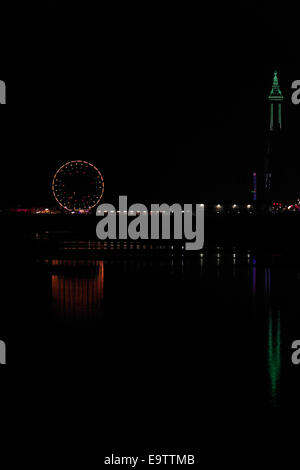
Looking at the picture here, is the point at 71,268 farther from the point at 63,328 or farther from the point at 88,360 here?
the point at 88,360

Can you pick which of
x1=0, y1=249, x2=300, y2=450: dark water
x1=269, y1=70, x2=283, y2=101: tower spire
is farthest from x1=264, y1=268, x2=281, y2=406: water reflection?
x1=269, y1=70, x2=283, y2=101: tower spire

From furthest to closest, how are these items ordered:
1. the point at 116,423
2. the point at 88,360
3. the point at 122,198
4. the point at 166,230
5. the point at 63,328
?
the point at 122,198, the point at 166,230, the point at 63,328, the point at 88,360, the point at 116,423

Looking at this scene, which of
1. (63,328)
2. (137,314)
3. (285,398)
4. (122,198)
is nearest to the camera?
(285,398)

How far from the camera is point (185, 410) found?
9.63 metres

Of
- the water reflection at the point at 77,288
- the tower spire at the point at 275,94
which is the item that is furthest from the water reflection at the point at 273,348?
the tower spire at the point at 275,94

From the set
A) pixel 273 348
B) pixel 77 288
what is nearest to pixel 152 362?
pixel 273 348

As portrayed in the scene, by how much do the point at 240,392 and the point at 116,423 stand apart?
2036 millimetres

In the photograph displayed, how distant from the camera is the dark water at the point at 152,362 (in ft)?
29.6

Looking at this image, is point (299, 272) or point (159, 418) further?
point (299, 272)

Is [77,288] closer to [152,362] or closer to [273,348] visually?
[273,348]

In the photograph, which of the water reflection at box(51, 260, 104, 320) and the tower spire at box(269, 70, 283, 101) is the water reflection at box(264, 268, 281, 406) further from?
the tower spire at box(269, 70, 283, 101)

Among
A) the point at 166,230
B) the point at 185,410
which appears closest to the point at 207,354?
the point at 185,410

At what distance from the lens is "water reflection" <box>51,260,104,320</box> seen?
1725 cm

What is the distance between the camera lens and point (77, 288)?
2131 cm
